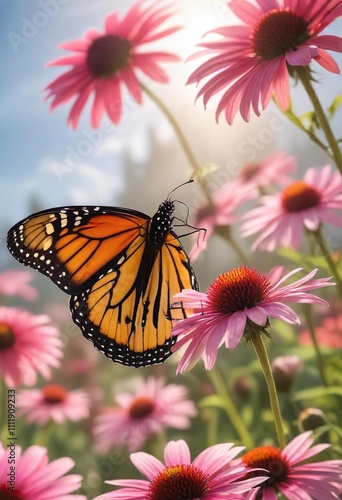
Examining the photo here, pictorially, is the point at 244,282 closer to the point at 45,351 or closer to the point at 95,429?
the point at 45,351

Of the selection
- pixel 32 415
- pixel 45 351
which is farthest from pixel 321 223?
pixel 32 415

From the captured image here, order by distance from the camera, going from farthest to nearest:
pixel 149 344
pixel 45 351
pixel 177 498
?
pixel 45 351
pixel 149 344
pixel 177 498

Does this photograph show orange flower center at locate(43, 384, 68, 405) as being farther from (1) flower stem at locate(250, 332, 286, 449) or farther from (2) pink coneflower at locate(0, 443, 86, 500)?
(1) flower stem at locate(250, 332, 286, 449)

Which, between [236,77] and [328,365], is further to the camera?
[328,365]

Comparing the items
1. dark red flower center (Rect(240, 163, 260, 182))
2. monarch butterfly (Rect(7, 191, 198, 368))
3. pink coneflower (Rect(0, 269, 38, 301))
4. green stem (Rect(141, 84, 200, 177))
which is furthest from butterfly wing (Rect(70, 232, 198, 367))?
dark red flower center (Rect(240, 163, 260, 182))

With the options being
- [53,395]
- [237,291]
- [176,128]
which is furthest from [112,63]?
[53,395]

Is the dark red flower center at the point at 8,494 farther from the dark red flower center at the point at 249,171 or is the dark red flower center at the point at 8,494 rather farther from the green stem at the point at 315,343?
the dark red flower center at the point at 249,171

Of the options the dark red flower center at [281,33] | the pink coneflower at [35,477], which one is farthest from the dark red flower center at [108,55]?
the pink coneflower at [35,477]

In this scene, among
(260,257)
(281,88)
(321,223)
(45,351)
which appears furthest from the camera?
(260,257)
